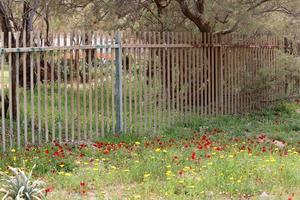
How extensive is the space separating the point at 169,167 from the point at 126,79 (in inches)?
179

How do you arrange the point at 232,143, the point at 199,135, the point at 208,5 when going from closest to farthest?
the point at 232,143
the point at 199,135
the point at 208,5

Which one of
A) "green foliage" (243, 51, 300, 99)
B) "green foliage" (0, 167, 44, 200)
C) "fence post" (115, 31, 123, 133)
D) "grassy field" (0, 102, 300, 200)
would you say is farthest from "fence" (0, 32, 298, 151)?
"green foliage" (0, 167, 44, 200)

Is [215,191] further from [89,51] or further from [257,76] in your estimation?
[257,76]

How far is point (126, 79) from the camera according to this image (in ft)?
38.3

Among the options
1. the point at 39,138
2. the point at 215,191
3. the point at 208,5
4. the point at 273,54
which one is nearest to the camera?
the point at 215,191

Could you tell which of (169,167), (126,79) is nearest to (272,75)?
(126,79)

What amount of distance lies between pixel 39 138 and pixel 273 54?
9.05 metres

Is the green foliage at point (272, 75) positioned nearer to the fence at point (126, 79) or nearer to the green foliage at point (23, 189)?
the fence at point (126, 79)

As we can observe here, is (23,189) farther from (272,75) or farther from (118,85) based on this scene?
(272,75)

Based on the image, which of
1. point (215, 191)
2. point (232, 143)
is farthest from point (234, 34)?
point (215, 191)

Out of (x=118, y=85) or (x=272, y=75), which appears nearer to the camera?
(x=118, y=85)

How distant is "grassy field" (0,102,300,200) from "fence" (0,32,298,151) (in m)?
0.66

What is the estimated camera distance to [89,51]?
33.7 feet

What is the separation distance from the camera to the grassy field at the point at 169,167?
639cm
